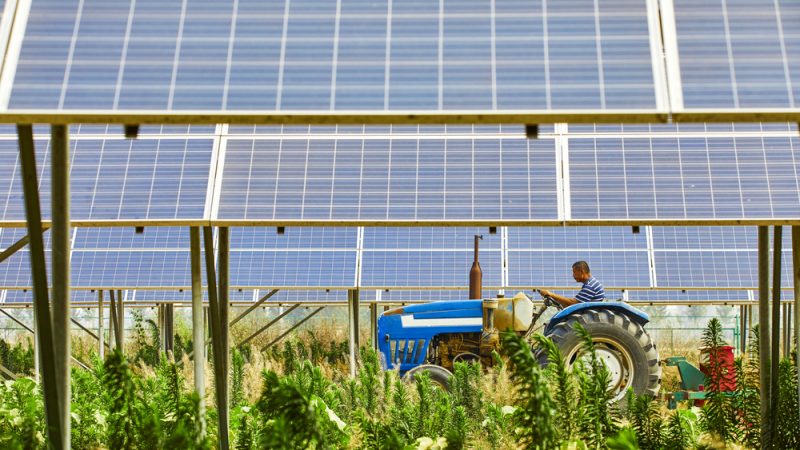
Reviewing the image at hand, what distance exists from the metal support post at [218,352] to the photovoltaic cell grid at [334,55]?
128 inches

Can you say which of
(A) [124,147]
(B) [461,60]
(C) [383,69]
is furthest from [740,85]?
(A) [124,147]

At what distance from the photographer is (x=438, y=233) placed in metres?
22.1

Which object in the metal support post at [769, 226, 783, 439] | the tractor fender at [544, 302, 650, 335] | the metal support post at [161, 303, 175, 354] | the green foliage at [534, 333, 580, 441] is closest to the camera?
the green foliage at [534, 333, 580, 441]

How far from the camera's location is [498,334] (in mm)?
15828

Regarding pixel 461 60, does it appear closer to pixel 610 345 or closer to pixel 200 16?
pixel 200 16

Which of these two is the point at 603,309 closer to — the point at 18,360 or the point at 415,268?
the point at 415,268

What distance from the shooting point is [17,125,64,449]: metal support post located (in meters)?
6.49

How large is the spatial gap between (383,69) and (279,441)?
225 cm

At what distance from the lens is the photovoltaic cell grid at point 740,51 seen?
19.2 ft

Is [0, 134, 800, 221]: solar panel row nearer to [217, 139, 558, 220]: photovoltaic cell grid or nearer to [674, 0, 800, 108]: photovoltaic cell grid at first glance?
[217, 139, 558, 220]: photovoltaic cell grid

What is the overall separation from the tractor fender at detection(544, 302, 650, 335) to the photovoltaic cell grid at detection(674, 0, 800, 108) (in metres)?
7.91

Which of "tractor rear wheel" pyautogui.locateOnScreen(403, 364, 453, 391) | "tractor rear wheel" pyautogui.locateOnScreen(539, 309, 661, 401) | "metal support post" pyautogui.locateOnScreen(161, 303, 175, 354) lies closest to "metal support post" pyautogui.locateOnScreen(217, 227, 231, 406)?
"tractor rear wheel" pyautogui.locateOnScreen(539, 309, 661, 401)

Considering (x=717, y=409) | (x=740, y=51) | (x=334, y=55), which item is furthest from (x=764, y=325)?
(x=334, y=55)

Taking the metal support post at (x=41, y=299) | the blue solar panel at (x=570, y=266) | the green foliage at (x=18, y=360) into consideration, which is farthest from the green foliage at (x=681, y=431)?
the green foliage at (x=18, y=360)
